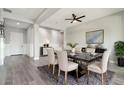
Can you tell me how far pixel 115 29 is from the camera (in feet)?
13.3

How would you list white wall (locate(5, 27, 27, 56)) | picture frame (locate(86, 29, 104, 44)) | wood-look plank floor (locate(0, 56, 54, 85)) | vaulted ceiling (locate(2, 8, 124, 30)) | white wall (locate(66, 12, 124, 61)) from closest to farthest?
wood-look plank floor (locate(0, 56, 54, 85)) → vaulted ceiling (locate(2, 8, 124, 30)) → white wall (locate(66, 12, 124, 61)) → picture frame (locate(86, 29, 104, 44)) → white wall (locate(5, 27, 27, 56))

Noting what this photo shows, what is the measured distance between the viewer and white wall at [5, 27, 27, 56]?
6.36 m

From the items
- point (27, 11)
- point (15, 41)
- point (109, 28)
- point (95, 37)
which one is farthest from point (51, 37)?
point (109, 28)

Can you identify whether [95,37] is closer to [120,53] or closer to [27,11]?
[120,53]

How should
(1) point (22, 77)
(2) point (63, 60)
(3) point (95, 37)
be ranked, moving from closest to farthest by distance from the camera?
(2) point (63, 60), (1) point (22, 77), (3) point (95, 37)

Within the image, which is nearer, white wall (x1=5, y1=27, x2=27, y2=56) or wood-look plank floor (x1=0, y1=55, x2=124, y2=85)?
wood-look plank floor (x1=0, y1=55, x2=124, y2=85)

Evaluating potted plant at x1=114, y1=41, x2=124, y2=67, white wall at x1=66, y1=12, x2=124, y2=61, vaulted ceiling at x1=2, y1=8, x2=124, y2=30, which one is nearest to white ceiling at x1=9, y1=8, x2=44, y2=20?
vaulted ceiling at x1=2, y1=8, x2=124, y2=30

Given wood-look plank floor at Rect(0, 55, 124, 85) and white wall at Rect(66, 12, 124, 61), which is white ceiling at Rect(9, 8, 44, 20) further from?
white wall at Rect(66, 12, 124, 61)

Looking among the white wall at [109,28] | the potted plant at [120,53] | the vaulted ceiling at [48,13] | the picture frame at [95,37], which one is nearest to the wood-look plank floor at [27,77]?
the potted plant at [120,53]

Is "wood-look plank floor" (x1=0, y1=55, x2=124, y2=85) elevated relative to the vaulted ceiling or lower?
lower

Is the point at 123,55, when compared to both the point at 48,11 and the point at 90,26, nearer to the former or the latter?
the point at 90,26

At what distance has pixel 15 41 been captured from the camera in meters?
6.73
